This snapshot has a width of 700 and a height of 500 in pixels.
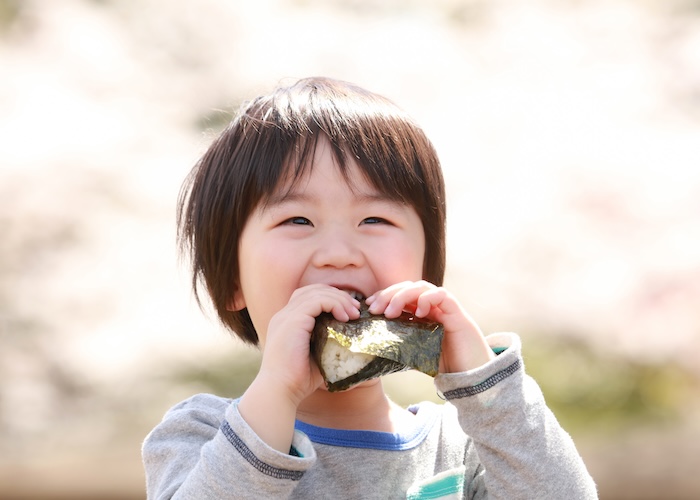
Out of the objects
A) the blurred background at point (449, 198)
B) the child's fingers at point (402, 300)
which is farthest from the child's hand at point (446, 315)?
the blurred background at point (449, 198)

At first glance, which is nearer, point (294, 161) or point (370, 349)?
point (370, 349)

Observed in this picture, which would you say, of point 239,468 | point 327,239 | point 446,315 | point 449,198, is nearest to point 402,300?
point 446,315

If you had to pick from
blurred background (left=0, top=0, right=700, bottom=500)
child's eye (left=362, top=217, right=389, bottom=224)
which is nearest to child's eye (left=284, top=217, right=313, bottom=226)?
child's eye (left=362, top=217, right=389, bottom=224)

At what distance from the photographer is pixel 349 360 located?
2.02 m

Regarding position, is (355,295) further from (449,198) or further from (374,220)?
(449,198)

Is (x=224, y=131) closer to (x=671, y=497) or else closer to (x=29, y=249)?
(x=671, y=497)

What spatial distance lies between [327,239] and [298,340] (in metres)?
0.25

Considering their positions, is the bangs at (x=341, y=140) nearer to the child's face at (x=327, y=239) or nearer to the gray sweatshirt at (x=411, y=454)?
the child's face at (x=327, y=239)

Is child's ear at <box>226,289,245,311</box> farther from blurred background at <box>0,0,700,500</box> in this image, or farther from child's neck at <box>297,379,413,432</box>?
blurred background at <box>0,0,700,500</box>

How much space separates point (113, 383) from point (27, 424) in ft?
1.95

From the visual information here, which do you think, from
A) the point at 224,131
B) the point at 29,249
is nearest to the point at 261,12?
the point at 29,249

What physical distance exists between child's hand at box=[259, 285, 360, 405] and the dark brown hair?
13.3 inches

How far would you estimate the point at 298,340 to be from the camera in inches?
81.7

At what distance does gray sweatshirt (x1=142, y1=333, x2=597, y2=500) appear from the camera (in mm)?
1965
